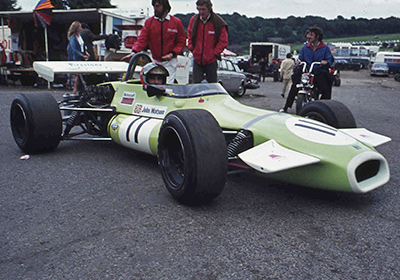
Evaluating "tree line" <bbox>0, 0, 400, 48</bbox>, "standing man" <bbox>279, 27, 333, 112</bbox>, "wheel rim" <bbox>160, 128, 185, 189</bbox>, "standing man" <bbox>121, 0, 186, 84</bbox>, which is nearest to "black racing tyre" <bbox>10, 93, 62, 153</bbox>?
"standing man" <bbox>121, 0, 186, 84</bbox>

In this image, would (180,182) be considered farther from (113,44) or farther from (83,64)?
(113,44)

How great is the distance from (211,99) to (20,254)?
85.7 inches

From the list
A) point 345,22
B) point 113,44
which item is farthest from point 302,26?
point 113,44

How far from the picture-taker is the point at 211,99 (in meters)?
3.69

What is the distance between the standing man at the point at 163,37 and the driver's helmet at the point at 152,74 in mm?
861

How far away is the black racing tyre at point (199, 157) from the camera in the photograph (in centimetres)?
258

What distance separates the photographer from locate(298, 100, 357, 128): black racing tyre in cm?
368

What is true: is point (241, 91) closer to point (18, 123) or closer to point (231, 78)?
point (231, 78)

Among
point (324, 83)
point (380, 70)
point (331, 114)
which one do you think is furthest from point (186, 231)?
point (380, 70)

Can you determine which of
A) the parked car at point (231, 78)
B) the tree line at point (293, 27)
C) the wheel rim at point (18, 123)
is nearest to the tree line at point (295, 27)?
the tree line at point (293, 27)

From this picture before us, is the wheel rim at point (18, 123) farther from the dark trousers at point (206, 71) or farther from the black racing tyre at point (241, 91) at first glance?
the black racing tyre at point (241, 91)

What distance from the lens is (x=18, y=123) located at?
4.65 metres

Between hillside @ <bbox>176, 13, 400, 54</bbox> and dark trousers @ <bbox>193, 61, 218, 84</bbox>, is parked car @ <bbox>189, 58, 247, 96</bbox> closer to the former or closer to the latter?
dark trousers @ <bbox>193, 61, 218, 84</bbox>

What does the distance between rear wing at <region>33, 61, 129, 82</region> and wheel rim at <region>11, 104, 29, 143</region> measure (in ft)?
1.72
